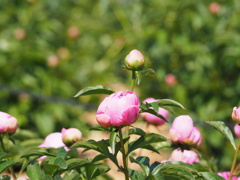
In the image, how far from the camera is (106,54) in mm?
4793

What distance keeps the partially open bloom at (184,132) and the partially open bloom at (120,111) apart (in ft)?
0.86

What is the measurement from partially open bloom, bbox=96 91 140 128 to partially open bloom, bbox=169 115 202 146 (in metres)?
0.26

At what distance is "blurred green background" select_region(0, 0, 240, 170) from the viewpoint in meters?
3.24

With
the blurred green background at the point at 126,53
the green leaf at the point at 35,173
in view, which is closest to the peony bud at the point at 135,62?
the green leaf at the point at 35,173

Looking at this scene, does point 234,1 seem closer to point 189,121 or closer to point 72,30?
point 72,30

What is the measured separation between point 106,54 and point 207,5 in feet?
4.98

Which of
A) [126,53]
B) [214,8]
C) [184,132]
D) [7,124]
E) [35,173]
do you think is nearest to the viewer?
[35,173]

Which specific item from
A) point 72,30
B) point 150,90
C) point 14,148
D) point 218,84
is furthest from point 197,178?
point 72,30

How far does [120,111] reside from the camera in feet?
2.82

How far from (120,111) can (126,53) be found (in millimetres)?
2940

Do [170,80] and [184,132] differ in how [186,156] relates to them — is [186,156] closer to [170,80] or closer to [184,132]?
[184,132]

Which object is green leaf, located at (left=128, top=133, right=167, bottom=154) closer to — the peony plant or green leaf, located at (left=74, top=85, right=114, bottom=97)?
the peony plant

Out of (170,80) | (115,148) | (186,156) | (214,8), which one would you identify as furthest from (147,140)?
(214,8)

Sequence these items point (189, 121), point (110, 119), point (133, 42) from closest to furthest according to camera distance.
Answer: point (110, 119), point (189, 121), point (133, 42)
